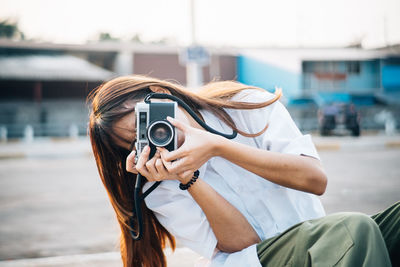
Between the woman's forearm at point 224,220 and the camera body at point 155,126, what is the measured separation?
196 millimetres

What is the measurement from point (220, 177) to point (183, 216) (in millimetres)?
200

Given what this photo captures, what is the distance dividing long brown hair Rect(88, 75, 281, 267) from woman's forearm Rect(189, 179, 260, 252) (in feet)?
0.88

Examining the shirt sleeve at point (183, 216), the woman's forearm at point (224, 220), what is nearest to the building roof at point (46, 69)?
the shirt sleeve at point (183, 216)

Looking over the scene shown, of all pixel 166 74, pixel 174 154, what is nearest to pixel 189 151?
pixel 174 154

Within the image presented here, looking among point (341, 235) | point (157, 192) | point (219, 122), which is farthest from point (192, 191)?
point (341, 235)

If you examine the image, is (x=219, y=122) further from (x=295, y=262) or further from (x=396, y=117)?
(x=396, y=117)

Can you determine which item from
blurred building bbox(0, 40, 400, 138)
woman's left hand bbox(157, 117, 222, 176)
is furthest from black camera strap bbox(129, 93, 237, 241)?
blurred building bbox(0, 40, 400, 138)

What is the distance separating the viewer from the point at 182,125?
4.08 ft

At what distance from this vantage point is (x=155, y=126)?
1.24 metres

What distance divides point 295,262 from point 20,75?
17.7 meters

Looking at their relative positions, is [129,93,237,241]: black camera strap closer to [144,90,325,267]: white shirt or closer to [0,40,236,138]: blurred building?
[144,90,325,267]: white shirt

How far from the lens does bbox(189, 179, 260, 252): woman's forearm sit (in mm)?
1351

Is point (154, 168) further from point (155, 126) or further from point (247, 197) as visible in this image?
point (247, 197)

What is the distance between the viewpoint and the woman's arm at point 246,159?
122 centimetres
